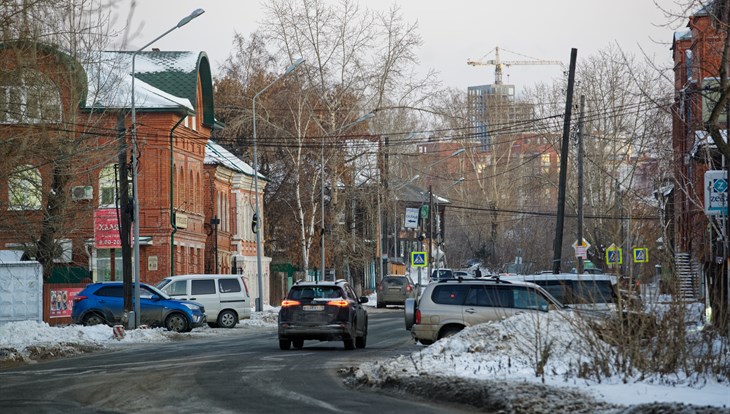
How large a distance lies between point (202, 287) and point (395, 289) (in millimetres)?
21146

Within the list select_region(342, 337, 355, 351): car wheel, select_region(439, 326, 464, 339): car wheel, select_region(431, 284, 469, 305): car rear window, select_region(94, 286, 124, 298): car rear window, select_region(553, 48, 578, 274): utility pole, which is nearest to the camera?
select_region(439, 326, 464, 339): car wheel

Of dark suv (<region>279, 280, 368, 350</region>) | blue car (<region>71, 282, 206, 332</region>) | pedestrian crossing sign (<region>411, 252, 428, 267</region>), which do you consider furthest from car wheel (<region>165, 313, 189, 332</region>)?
pedestrian crossing sign (<region>411, 252, 428, 267</region>)

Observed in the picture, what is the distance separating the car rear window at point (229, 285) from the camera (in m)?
42.1

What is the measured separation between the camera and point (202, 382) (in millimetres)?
18250

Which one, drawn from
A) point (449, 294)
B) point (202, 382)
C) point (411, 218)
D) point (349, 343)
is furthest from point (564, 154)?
point (411, 218)

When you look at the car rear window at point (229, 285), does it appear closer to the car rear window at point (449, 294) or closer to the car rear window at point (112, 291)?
the car rear window at point (112, 291)

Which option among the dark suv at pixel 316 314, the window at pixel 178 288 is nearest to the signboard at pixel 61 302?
the window at pixel 178 288

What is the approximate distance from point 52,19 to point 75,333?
10.8 m

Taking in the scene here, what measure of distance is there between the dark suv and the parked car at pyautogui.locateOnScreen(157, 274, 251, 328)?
14444 millimetres

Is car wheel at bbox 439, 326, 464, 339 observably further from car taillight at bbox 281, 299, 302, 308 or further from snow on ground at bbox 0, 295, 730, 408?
snow on ground at bbox 0, 295, 730, 408

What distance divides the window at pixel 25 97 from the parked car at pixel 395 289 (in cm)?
3763

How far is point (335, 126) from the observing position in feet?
203

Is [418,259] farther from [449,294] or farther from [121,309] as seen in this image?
[449,294]

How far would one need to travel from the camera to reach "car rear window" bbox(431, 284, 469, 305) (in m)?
24.9
